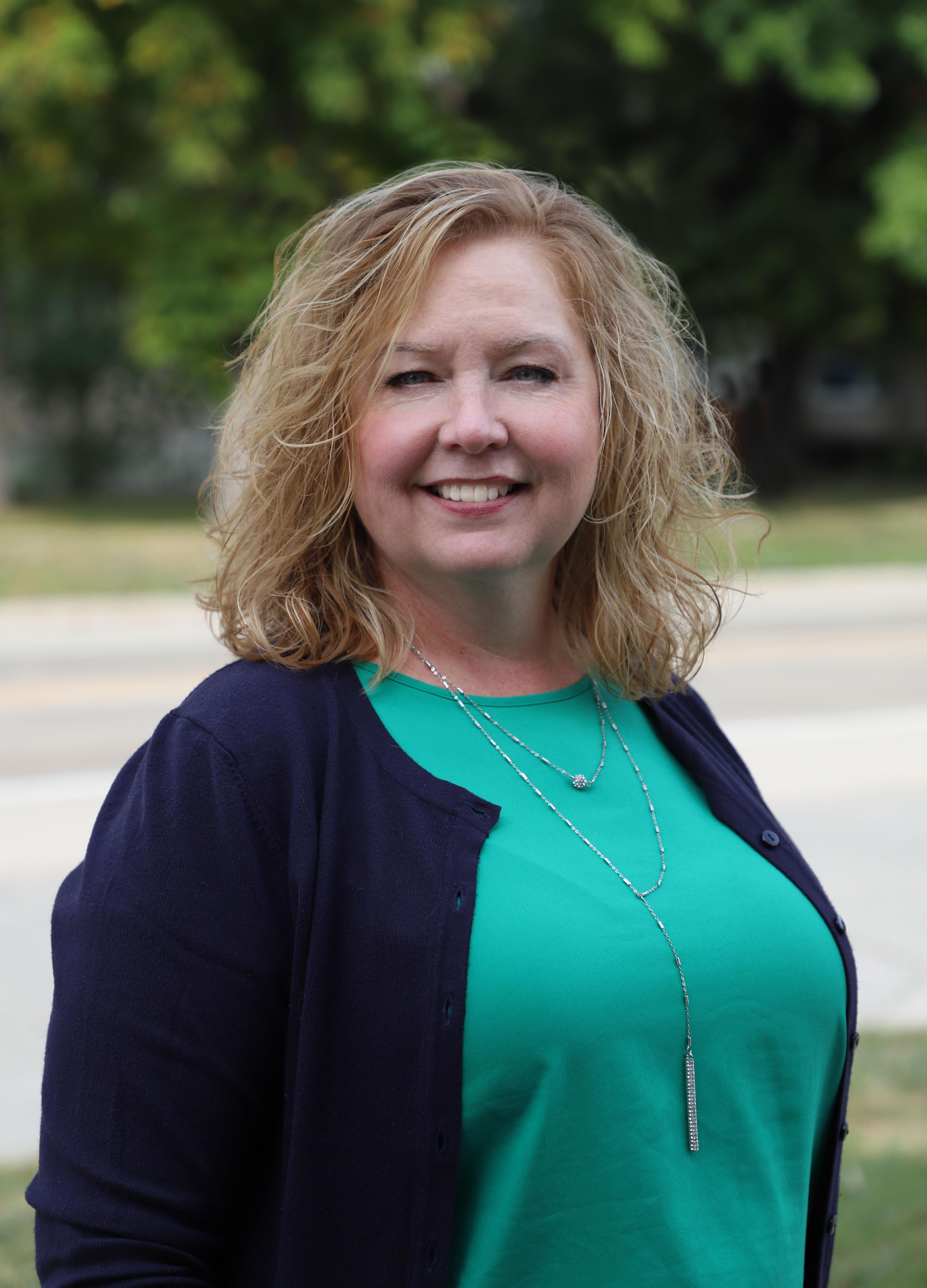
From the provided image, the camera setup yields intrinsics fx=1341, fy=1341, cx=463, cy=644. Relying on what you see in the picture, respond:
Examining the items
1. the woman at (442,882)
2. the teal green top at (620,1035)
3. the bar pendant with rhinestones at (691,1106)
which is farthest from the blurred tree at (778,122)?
the bar pendant with rhinestones at (691,1106)

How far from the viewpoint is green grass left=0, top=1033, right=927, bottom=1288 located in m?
2.97

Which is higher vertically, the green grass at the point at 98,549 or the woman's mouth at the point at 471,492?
the green grass at the point at 98,549

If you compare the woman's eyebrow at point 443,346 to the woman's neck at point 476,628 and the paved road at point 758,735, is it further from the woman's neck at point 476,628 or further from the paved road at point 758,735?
the paved road at point 758,735

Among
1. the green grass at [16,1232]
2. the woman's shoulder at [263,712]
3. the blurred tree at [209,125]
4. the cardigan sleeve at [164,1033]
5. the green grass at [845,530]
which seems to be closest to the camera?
the cardigan sleeve at [164,1033]

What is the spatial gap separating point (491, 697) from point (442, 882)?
34 centimetres

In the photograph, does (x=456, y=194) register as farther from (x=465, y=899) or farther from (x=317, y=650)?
(x=465, y=899)

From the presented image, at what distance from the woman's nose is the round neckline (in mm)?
287

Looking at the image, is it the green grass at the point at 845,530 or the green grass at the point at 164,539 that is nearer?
the green grass at the point at 164,539

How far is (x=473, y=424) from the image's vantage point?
159 cm

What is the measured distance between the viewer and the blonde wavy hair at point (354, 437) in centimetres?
164

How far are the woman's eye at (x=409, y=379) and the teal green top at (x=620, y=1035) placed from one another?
1.16ft

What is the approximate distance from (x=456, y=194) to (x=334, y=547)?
1.53 feet

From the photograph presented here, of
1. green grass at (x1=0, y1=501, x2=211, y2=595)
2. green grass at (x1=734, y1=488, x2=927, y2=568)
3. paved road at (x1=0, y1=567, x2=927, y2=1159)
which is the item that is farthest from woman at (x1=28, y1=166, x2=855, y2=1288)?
green grass at (x1=734, y1=488, x2=927, y2=568)

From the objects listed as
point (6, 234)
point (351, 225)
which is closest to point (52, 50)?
point (6, 234)
